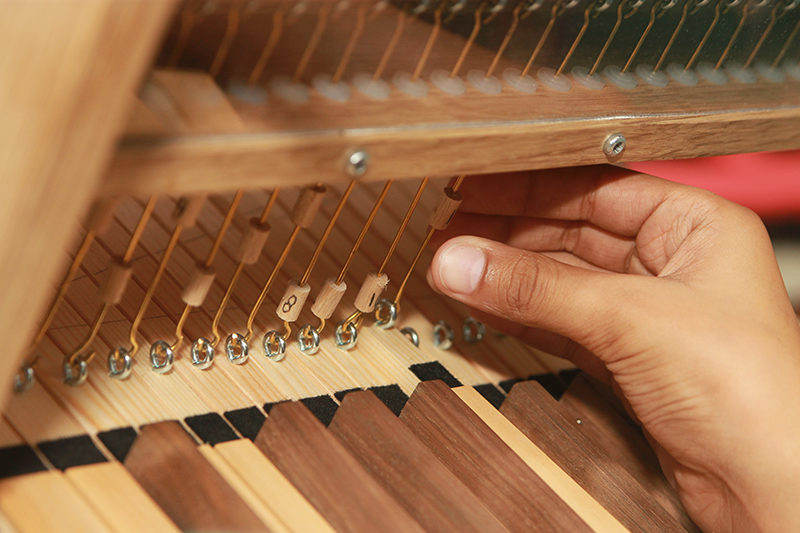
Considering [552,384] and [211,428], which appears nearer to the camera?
[211,428]

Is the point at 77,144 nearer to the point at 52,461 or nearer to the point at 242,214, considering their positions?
the point at 52,461

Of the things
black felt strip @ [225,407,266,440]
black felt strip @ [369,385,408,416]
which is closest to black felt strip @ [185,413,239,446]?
black felt strip @ [225,407,266,440]

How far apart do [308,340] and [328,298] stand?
76 mm

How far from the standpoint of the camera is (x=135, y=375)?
91cm

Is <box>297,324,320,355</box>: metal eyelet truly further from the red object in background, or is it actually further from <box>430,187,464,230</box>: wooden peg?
the red object in background

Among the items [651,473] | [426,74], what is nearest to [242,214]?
[426,74]

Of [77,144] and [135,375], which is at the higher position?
[77,144]

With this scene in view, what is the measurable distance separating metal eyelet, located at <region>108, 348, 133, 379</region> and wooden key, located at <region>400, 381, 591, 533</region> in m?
0.35

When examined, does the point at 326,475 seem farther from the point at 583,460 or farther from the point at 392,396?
the point at 583,460

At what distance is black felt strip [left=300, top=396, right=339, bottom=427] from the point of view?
3.20 feet

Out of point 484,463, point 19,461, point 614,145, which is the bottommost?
point 19,461

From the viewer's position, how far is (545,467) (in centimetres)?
96

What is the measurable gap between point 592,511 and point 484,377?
34 cm

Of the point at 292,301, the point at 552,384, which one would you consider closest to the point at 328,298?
the point at 292,301
